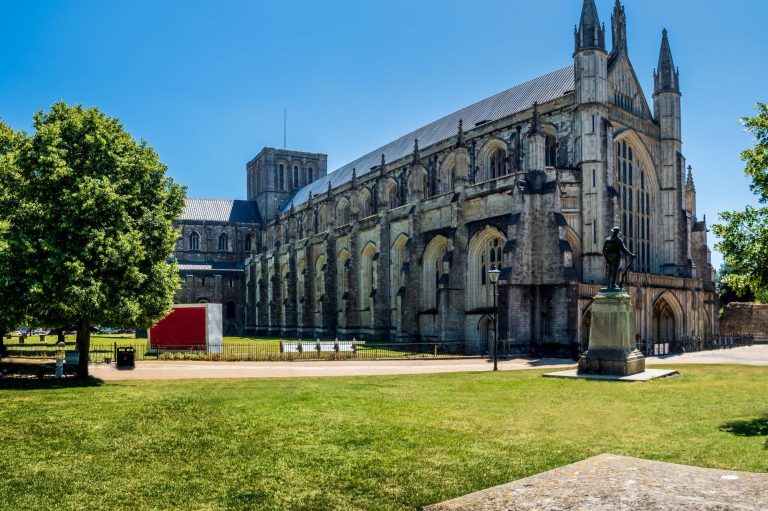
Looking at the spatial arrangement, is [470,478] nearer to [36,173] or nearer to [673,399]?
[673,399]

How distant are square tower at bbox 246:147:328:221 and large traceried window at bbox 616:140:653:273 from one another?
176 ft

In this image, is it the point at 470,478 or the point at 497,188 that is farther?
the point at 497,188

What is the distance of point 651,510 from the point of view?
6121 mm

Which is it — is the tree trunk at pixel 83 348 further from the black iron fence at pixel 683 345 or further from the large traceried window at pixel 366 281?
the large traceried window at pixel 366 281

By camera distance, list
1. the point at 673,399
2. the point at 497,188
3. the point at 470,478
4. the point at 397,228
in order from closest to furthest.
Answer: the point at 470,478
the point at 673,399
the point at 497,188
the point at 397,228

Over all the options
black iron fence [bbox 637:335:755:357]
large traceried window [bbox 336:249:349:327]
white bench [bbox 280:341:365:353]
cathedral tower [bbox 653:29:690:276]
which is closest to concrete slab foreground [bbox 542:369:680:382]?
black iron fence [bbox 637:335:755:357]

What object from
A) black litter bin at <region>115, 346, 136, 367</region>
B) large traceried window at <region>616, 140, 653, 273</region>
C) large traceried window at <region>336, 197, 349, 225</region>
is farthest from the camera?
large traceried window at <region>336, 197, 349, 225</region>

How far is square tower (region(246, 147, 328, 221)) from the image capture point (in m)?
87.8

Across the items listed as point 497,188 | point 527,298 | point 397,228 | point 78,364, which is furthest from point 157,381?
point 397,228

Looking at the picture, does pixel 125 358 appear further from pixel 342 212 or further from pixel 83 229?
pixel 342 212

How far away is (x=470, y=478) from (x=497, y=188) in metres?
29.3

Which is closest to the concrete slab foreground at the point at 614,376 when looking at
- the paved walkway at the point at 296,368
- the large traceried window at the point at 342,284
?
the paved walkway at the point at 296,368

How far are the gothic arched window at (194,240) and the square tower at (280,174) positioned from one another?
931 centimetres

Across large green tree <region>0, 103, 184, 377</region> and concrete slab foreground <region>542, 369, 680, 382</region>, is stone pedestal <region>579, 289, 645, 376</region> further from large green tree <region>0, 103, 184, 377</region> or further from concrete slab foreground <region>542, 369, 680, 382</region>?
large green tree <region>0, 103, 184, 377</region>
